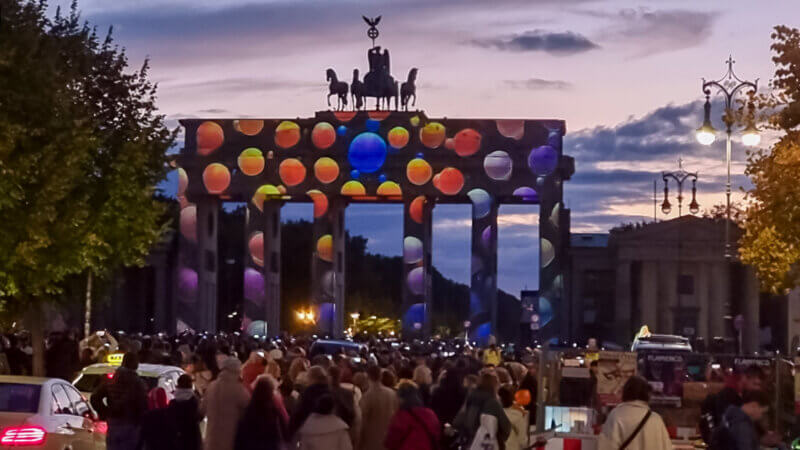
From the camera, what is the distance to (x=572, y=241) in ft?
411

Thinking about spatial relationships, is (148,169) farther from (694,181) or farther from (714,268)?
(714,268)

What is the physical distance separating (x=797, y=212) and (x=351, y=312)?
103m

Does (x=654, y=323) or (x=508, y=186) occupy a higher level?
(x=508, y=186)

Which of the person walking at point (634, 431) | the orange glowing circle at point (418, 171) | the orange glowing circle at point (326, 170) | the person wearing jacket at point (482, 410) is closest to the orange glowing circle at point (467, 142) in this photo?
the orange glowing circle at point (418, 171)

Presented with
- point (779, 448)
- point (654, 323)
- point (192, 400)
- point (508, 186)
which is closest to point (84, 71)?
point (192, 400)

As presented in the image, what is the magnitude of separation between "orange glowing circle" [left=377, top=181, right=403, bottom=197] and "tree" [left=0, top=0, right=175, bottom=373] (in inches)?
2452

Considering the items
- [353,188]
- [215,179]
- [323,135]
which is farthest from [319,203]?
[215,179]

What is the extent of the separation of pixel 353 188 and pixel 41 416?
8417 centimetres

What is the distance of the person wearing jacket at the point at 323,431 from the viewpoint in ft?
55.4

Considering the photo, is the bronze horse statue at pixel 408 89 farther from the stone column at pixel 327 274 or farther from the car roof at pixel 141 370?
the car roof at pixel 141 370

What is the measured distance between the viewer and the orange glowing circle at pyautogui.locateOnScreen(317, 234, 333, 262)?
99625 millimetres

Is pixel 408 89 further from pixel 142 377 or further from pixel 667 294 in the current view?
pixel 142 377

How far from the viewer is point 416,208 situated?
332 ft

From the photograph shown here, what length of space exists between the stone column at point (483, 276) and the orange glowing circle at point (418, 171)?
14.9ft
